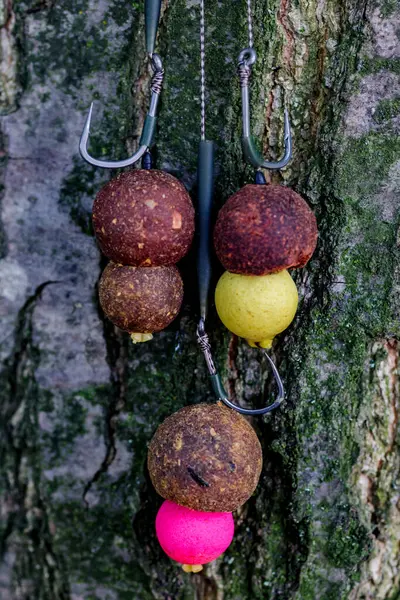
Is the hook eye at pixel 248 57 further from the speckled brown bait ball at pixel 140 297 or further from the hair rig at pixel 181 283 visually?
the speckled brown bait ball at pixel 140 297

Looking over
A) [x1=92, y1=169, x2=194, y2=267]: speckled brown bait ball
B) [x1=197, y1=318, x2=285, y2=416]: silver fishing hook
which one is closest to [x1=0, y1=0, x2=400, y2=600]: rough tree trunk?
[x1=197, y1=318, x2=285, y2=416]: silver fishing hook

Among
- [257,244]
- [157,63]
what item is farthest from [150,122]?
[257,244]

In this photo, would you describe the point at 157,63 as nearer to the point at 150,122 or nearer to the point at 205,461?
the point at 150,122

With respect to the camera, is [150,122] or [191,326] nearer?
[150,122]

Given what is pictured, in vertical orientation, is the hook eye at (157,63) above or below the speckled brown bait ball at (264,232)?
above

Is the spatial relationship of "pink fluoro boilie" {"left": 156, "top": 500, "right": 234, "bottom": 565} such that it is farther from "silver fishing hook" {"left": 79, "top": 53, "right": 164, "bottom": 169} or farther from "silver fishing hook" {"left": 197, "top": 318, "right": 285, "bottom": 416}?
"silver fishing hook" {"left": 79, "top": 53, "right": 164, "bottom": 169}

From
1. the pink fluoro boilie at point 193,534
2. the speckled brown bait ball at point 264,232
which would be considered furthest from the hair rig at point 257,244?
the pink fluoro boilie at point 193,534
